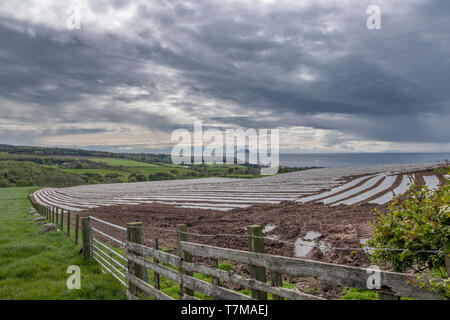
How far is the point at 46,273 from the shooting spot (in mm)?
7180

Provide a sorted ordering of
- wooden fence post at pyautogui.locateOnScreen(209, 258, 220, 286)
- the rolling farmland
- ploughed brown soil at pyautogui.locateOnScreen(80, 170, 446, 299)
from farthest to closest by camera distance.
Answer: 1. the rolling farmland
2. ploughed brown soil at pyautogui.locateOnScreen(80, 170, 446, 299)
3. wooden fence post at pyautogui.locateOnScreen(209, 258, 220, 286)

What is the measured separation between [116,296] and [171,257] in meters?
2.37

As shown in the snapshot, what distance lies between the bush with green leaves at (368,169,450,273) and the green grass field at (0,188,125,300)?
5.08 metres

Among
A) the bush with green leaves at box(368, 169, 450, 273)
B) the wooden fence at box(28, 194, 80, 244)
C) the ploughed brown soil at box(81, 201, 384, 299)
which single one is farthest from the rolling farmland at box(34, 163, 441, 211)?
the bush with green leaves at box(368, 169, 450, 273)

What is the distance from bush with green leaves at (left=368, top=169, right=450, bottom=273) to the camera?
266 centimetres

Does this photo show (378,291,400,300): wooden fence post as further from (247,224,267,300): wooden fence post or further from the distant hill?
the distant hill

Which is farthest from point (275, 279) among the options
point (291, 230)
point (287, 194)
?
point (287, 194)

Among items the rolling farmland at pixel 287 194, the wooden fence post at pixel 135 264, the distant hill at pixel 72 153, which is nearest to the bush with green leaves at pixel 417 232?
the wooden fence post at pixel 135 264

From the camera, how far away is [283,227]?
436 inches

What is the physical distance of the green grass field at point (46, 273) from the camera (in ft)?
19.6
